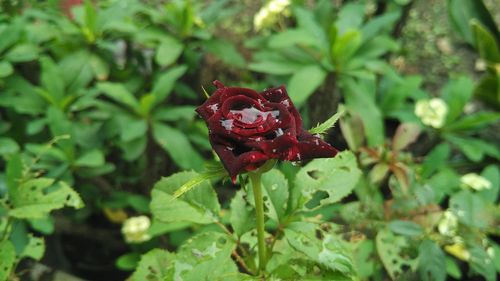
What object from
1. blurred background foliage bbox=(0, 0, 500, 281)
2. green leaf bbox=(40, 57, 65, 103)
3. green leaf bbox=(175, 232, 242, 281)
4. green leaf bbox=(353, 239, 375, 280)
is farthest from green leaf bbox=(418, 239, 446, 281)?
green leaf bbox=(40, 57, 65, 103)

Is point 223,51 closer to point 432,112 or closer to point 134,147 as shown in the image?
point 134,147

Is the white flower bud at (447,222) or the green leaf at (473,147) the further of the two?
the green leaf at (473,147)

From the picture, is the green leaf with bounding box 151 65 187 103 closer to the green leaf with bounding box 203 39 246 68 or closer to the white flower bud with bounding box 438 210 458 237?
the green leaf with bounding box 203 39 246 68

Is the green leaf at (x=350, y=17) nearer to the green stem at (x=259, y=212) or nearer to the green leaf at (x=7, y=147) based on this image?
the green leaf at (x=7, y=147)

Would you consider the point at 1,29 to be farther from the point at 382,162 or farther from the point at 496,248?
the point at 496,248

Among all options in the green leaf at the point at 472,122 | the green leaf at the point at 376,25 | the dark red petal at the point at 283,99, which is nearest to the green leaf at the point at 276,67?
the green leaf at the point at 376,25
